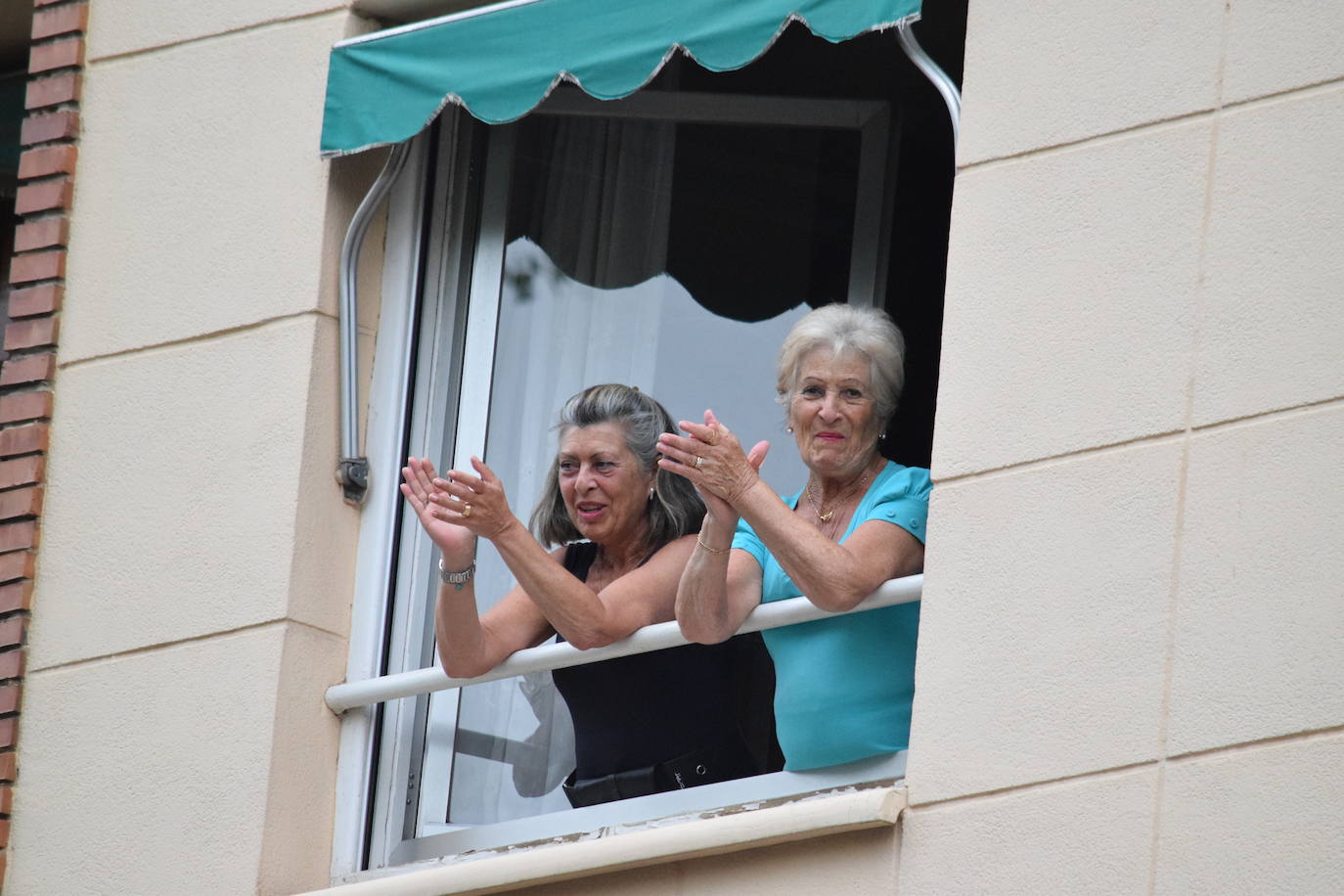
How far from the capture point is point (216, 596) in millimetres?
5398

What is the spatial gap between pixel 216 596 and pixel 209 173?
45.1 inches

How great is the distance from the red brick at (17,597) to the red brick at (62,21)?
5.09 ft

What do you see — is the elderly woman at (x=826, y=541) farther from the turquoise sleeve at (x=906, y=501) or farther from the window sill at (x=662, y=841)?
the window sill at (x=662, y=841)

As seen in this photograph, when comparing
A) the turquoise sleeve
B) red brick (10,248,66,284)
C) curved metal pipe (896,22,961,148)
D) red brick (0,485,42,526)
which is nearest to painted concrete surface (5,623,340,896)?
red brick (0,485,42,526)

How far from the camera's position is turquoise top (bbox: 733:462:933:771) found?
4.63 m

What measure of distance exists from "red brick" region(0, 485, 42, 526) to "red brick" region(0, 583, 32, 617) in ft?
0.61

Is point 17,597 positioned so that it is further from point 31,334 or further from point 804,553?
point 804,553

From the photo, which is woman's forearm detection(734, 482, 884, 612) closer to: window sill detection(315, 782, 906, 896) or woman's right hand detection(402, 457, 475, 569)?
window sill detection(315, 782, 906, 896)

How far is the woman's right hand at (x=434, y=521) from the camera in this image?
486 centimetres

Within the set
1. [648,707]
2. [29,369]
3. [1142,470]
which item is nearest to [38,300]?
[29,369]

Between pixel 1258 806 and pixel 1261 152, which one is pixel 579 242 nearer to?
pixel 1261 152

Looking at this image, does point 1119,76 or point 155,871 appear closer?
point 1119,76

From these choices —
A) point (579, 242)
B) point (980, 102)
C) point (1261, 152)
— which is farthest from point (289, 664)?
point (1261, 152)

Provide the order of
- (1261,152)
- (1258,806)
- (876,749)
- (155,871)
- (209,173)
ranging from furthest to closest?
(209,173) < (155,871) < (876,749) < (1261,152) < (1258,806)
